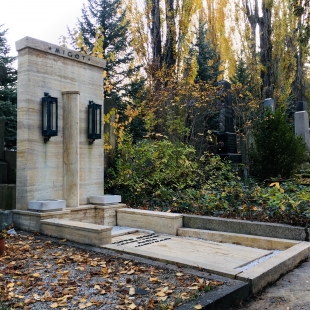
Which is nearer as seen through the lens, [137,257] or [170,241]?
[137,257]

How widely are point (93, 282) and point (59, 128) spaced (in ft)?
12.8

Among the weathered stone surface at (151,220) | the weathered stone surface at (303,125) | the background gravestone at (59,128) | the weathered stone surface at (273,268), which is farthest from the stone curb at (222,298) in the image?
the weathered stone surface at (303,125)

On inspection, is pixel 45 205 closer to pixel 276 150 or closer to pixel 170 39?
pixel 276 150

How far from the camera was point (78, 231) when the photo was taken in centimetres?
513

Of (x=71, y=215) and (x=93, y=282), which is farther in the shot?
(x=71, y=215)

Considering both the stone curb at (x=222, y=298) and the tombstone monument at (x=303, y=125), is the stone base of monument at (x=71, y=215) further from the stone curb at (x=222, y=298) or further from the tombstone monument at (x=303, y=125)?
the tombstone monument at (x=303, y=125)

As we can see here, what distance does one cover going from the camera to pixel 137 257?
4336 mm

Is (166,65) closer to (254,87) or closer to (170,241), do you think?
(254,87)

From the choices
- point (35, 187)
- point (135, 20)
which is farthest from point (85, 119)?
point (135, 20)

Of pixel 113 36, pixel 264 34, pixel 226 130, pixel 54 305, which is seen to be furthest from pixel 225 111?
pixel 54 305

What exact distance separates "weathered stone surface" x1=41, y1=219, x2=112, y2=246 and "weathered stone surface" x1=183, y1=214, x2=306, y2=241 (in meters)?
1.90

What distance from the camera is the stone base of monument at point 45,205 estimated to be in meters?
5.93

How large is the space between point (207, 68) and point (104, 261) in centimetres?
1524

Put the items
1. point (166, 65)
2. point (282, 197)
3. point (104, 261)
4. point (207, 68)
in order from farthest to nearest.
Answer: point (207, 68), point (166, 65), point (282, 197), point (104, 261)
